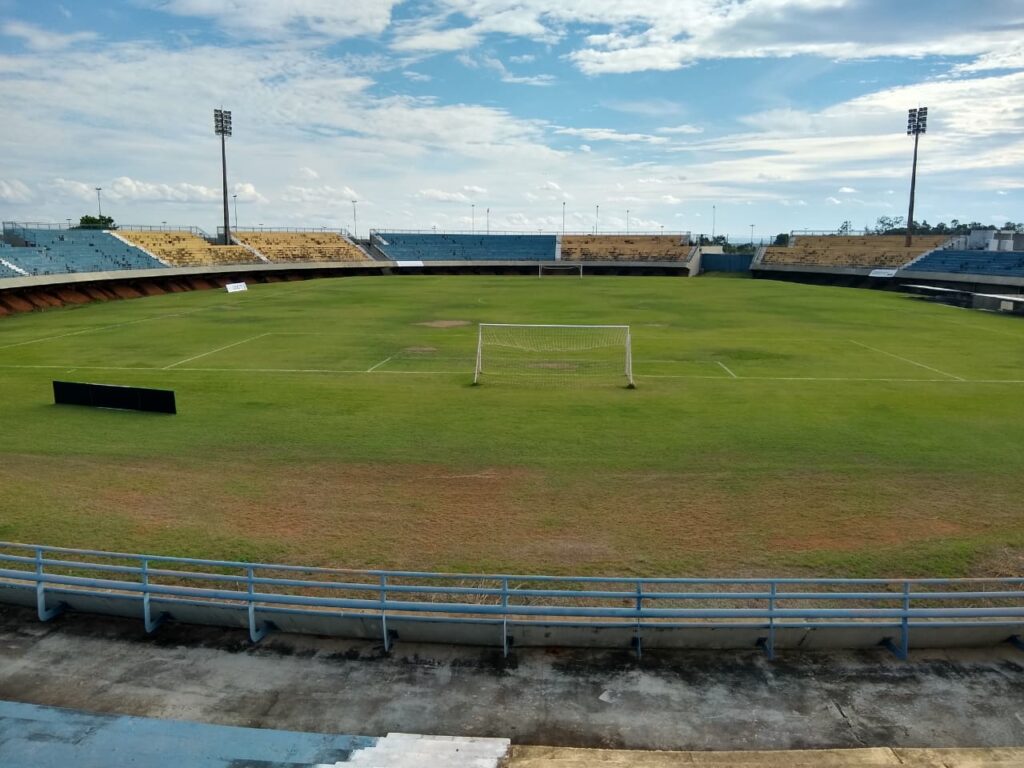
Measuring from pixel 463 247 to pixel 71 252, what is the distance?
176ft

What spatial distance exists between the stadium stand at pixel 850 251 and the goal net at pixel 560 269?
22.9 meters

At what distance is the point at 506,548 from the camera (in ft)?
42.1

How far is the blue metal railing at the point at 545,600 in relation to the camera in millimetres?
9117

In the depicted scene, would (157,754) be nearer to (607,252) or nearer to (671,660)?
(671,660)

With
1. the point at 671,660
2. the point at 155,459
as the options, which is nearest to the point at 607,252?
the point at 155,459

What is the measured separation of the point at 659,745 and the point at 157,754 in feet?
16.6

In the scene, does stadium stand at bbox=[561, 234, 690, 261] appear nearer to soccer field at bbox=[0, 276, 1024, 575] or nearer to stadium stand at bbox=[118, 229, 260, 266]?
stadium stand at bbox=[118, 229, 260, 266]

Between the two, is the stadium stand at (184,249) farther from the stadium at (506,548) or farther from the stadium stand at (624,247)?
the stadium stand at (624,247)

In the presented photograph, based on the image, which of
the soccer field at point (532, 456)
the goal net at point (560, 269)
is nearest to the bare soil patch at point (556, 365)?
the soccer field at point (532, 456)

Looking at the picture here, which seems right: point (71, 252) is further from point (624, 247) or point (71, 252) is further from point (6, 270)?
point (624, 247)

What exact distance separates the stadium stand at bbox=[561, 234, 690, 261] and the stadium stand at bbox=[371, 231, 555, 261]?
310 centimetres

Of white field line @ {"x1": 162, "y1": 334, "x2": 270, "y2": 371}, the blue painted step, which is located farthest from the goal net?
the blue painted step

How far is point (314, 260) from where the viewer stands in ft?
286

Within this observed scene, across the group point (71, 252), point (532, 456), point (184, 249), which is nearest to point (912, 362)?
point (532, 456)
